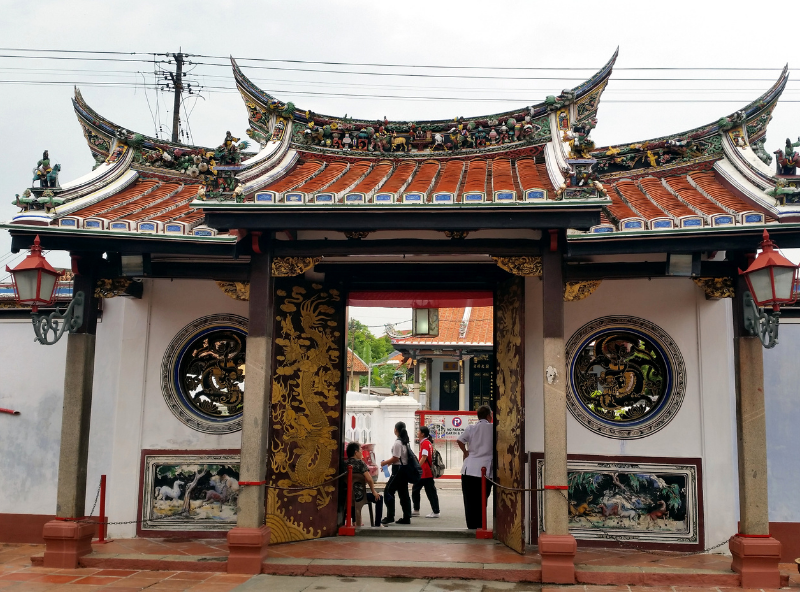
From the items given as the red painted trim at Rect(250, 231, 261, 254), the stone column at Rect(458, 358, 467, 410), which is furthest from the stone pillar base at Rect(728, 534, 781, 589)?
the stone column at Rect(458, 358, 467, 410)

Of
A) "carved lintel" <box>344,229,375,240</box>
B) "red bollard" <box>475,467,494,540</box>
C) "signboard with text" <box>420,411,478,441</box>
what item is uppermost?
"carved lintel" <box>344,229,375,240</box>

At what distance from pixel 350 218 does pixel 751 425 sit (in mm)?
4397

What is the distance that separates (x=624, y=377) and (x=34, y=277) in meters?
6.43

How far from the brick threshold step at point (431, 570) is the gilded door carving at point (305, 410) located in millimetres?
1038

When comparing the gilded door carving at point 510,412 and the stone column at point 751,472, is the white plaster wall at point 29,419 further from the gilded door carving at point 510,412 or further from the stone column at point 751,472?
the stone column at point 751,472

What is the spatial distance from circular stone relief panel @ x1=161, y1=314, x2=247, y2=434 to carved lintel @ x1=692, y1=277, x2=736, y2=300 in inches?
207

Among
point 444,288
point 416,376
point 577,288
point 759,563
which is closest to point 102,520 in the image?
point 444,288

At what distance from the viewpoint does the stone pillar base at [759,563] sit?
6.80m

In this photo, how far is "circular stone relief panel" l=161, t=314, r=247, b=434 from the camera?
8.93 m

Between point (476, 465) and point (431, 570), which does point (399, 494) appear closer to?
point (476, 465)

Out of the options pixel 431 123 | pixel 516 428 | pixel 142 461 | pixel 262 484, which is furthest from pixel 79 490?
pixel 431 123

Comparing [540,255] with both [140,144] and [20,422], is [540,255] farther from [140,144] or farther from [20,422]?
[20,422]

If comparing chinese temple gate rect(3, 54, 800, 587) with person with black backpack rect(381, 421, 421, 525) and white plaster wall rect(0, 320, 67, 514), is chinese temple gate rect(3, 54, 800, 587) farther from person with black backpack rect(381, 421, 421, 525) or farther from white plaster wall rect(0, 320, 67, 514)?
person with black backpack rect(381, 421, 421, 525)

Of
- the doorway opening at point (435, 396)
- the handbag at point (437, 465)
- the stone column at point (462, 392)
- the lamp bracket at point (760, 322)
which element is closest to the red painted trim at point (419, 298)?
the doorway opening at point (435, 396)
